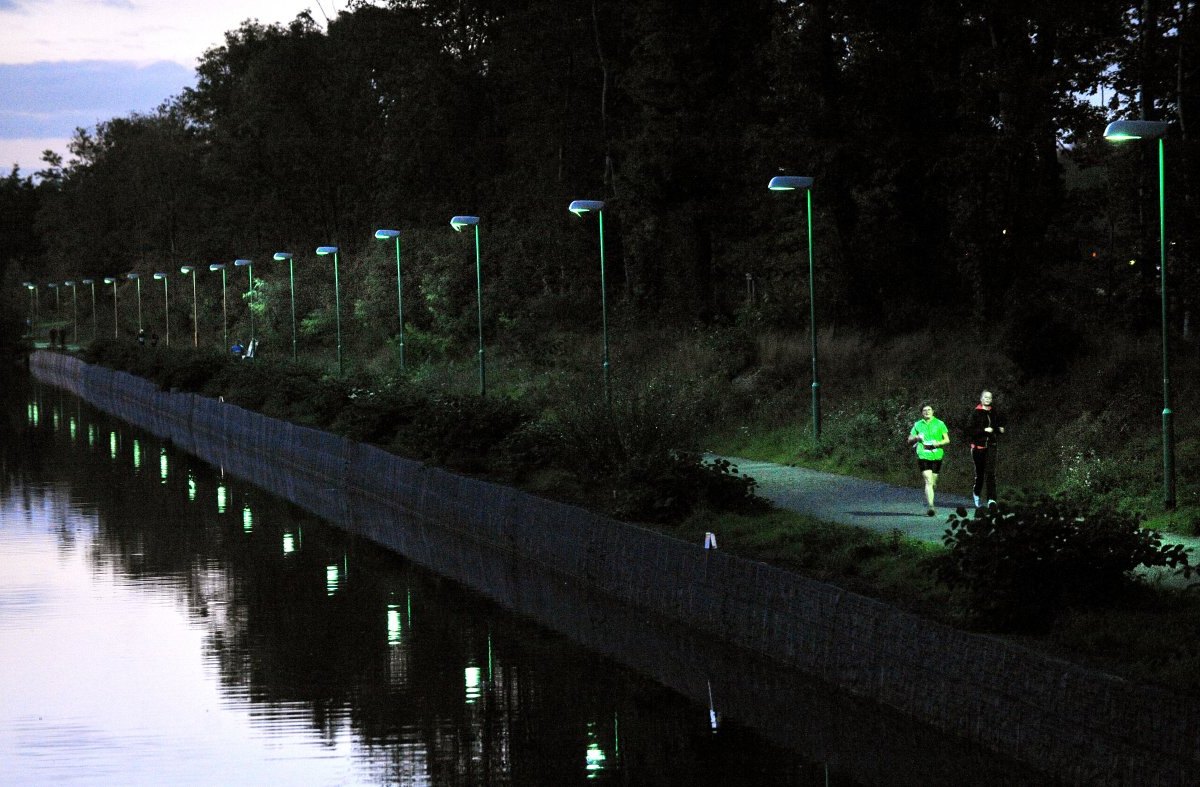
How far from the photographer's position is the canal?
11.4 m

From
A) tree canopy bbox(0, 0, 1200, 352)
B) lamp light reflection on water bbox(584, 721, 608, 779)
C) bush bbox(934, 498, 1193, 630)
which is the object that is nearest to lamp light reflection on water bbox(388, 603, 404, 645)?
lamp light reflection on water bbox(584, 721, 608, 779)

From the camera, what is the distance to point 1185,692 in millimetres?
9461

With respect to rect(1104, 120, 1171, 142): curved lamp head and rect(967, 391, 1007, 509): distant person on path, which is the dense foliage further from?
rect(1104, 120, 1171, 142): curved lamp head

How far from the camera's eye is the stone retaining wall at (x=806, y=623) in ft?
32.2

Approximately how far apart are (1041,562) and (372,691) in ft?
17.5

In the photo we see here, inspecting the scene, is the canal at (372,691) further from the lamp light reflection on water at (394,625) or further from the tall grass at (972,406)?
the tall grass at (972,406)

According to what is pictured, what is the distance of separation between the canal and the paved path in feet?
11.5

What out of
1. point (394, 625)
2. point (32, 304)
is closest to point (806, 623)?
point (394, 625)

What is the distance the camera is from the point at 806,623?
45.4ft

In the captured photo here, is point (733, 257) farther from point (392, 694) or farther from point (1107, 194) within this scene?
point (392, 694)

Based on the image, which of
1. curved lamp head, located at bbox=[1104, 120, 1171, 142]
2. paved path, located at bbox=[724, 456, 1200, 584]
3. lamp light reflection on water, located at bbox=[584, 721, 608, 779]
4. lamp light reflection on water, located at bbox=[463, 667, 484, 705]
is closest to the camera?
lamp light reflection on water, located at bbox=[584, 721, 608, 779]

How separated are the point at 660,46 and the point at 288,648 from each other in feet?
111

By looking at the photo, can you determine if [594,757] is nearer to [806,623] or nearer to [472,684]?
[806,623]

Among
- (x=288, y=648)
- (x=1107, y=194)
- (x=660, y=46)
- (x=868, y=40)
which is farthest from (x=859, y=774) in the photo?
(x=660, y=46)
